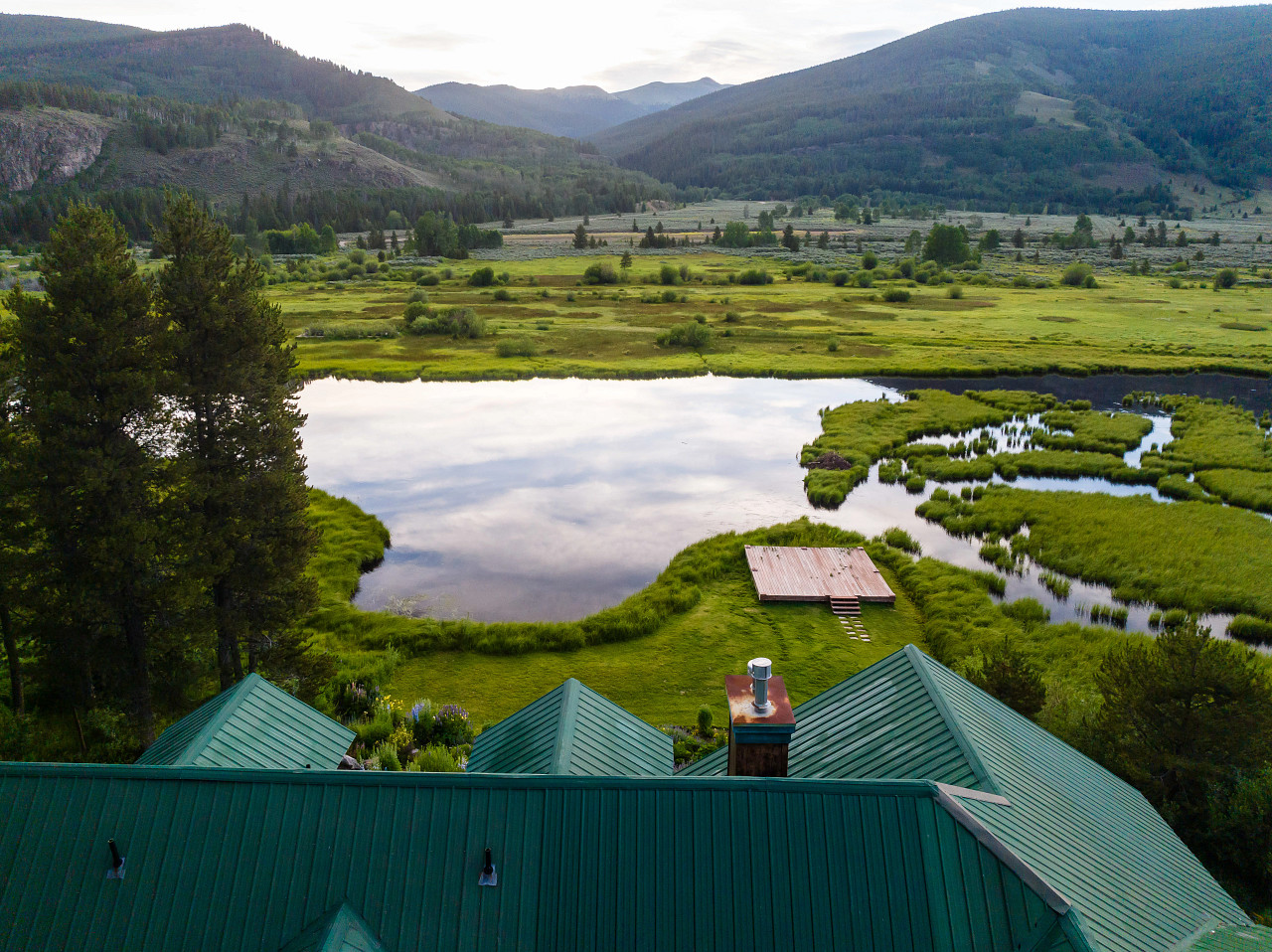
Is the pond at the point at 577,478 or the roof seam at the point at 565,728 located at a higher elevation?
the roof seam at the point at 565,728

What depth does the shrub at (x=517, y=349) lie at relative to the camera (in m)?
78.0

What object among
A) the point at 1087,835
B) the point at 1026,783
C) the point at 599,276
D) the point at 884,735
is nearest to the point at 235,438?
the point at 884,735

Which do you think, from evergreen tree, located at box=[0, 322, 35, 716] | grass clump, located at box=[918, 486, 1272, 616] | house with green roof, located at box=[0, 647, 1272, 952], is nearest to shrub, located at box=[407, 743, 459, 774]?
house with green roof, located at box=[0, 647, 1272, 952]

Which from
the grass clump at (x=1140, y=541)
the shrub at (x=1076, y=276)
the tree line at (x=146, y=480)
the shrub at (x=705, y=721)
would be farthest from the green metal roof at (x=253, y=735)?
the shrub at (x=1076, y=276)

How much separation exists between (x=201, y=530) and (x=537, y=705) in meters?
11.3

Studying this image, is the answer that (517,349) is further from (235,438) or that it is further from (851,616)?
(235,438)

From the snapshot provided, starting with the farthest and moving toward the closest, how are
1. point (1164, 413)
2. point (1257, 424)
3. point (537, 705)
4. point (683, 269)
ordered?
point (683, 269)
point (1164, 413)
point (1257, 424)
point (537, 705)

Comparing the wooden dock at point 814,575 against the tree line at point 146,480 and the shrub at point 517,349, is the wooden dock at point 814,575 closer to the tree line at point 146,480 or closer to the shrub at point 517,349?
the tree line at point 146,480

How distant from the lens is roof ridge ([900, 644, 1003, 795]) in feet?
38.7

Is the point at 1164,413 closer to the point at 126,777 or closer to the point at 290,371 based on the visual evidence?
the point at 290,371

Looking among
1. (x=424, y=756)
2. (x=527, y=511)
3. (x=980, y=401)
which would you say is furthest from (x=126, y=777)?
(x=980, y=401)

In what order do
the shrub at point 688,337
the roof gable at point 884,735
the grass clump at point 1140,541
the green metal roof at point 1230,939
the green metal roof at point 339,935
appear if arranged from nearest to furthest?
the green metal roof at point 339,935
the green metal roof at point 1230,939
the roof gable at point 884,735
the grass clump at point 1140,541
the shrub at point 688,337

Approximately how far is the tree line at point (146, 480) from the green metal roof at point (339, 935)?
1218 centimetres

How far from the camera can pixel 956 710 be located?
525 inches
